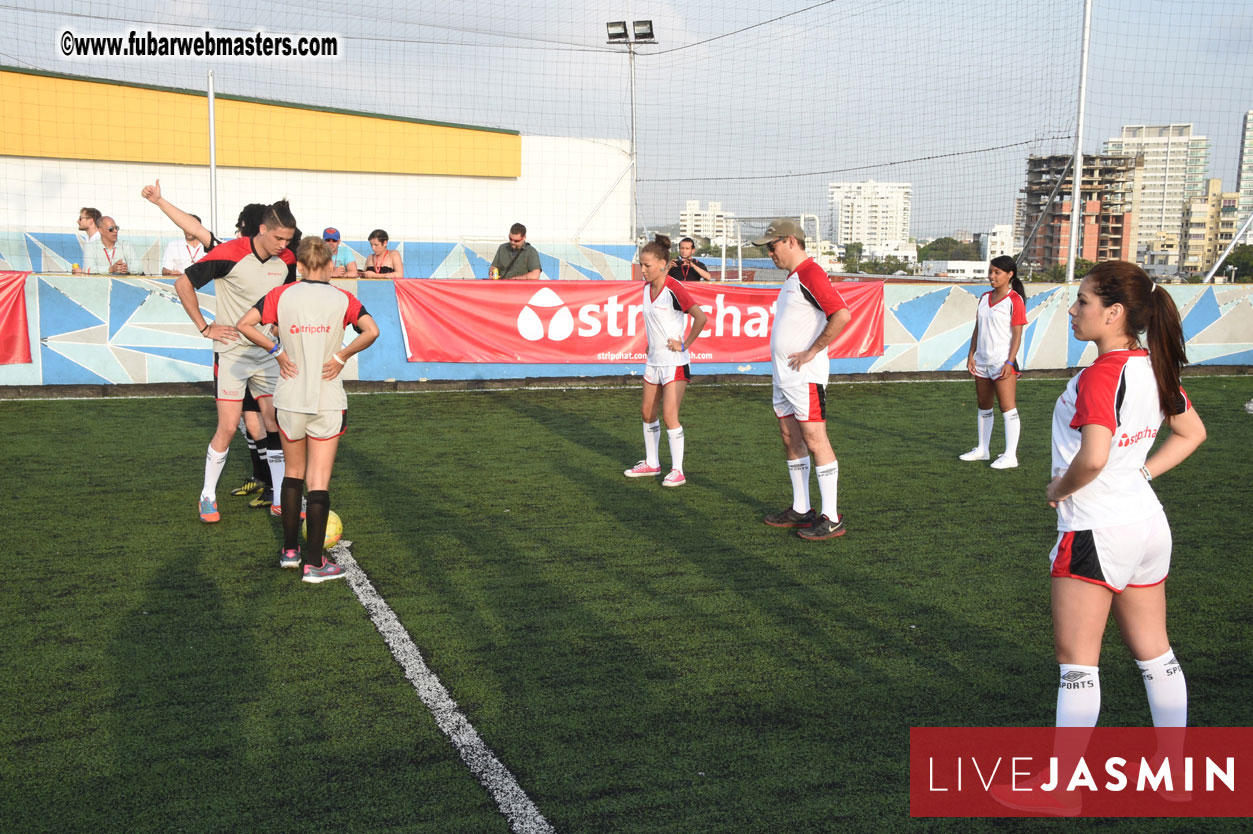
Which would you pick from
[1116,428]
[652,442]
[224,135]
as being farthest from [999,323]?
[224,135]

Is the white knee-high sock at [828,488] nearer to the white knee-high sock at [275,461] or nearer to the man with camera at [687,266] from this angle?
the white knee-high sock at [275,461]

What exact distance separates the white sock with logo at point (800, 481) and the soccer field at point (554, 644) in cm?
33

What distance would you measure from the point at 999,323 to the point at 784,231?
137 inches

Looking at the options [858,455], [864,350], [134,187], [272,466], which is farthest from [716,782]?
[134,187]

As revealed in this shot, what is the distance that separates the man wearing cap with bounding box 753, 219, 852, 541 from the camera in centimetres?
651

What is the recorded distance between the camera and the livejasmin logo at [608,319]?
45.6ft

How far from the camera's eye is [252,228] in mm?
6621

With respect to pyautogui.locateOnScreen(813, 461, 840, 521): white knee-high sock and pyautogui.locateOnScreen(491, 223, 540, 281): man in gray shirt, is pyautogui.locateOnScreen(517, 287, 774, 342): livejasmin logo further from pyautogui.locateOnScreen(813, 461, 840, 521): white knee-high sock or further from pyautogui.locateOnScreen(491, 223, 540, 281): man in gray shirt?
pyautogui.locateOnScreen(813, 461, 840, 521): white knee-high sock

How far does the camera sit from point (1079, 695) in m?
3.13

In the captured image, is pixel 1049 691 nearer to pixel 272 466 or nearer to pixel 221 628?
pixel 221 628

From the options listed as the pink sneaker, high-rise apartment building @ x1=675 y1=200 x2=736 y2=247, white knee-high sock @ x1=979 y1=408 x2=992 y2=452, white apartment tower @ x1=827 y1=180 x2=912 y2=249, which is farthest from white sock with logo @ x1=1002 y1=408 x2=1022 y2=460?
high-rise apartment building @ x1=675 y1=200 x2=736 y2=247

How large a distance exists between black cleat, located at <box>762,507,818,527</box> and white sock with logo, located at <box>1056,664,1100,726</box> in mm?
3754

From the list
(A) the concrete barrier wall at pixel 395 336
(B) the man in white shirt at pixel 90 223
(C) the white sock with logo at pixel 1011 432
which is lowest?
(C) the white sock with logo at pixel 1011 432

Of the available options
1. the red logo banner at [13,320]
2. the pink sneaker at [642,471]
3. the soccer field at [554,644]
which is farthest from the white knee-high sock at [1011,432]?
the red logo banner at [13,320]
